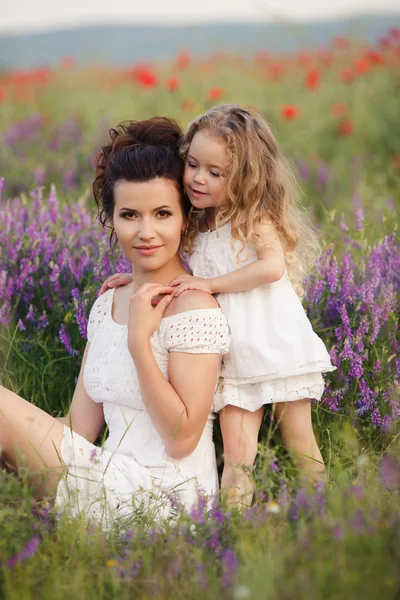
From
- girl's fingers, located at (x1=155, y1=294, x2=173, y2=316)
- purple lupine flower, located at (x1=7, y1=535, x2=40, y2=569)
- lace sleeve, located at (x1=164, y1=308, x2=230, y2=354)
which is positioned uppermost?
girl's fingers, located at (x1=155, y1=294, x2=173, y2=316)

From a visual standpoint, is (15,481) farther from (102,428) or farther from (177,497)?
(102,428)

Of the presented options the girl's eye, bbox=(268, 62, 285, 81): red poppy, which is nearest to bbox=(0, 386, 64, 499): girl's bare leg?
the girl's eye

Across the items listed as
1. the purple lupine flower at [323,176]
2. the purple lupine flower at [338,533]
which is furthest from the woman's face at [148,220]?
the purple lupine flower at [323,176]

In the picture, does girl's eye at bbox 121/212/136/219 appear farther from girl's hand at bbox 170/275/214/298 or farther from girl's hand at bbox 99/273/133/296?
girl's hand at bbox 99/273/133/296

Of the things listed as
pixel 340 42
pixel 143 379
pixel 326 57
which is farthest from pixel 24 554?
pixel 326 57

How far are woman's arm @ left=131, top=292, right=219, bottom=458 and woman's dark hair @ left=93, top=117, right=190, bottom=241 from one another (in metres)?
0.51

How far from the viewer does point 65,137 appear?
688 cm

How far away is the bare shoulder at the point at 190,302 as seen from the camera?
8.33ft

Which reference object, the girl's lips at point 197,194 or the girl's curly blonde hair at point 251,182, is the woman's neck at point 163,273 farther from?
the girl's lips at point 197,194

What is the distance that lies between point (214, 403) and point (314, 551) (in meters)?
1.04

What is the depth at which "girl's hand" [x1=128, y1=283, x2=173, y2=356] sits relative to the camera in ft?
8.00

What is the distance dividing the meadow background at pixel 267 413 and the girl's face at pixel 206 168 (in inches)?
28.3

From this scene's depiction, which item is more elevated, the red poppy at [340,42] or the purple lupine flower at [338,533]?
the red poppy at [340,42]

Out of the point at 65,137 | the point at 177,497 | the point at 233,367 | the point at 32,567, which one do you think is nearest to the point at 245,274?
the point at 233,367
